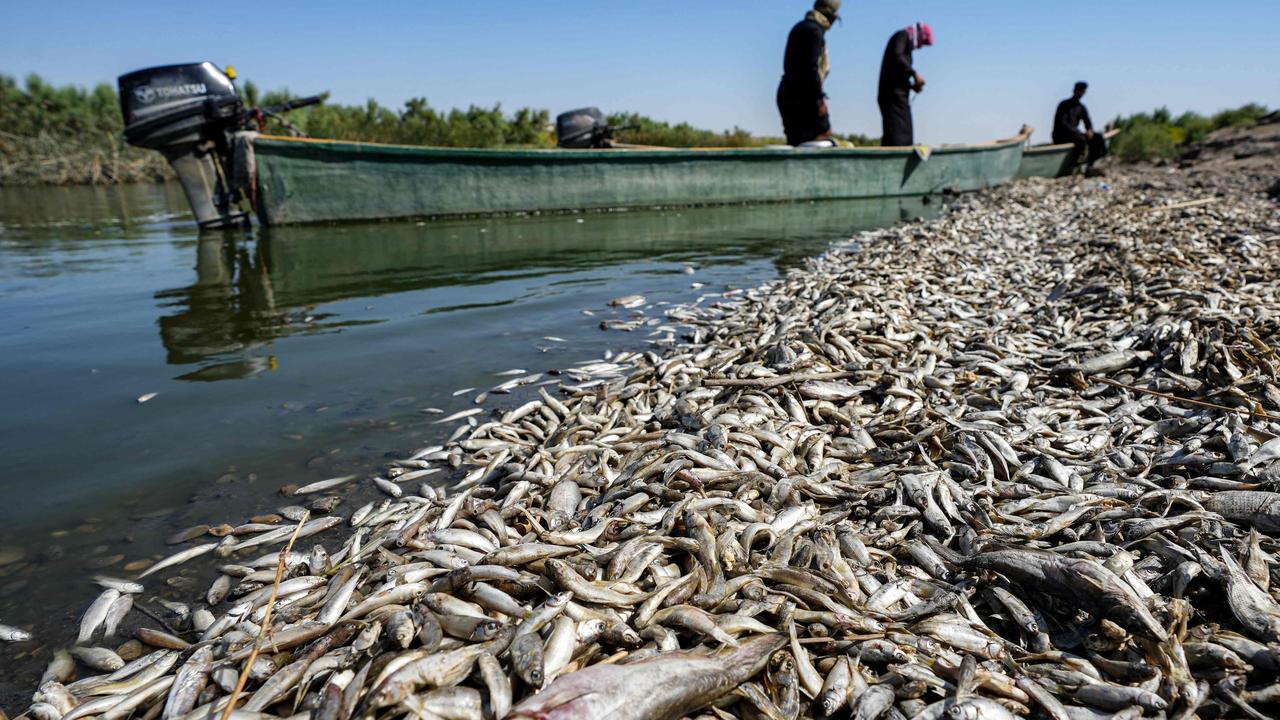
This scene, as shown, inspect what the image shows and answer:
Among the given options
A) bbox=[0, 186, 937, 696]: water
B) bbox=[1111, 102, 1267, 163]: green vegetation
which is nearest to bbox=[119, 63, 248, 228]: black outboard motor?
bbox=[0, 186, 937, 696]: water

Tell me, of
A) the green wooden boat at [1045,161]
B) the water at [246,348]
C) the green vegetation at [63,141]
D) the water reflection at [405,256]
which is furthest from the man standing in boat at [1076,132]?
the green vegetation at [63,141]

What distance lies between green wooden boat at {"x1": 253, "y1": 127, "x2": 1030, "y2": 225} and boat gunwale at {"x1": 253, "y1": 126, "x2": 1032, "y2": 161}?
0.03m

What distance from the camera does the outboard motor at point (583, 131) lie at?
51.2 ft

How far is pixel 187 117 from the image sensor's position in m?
10.0

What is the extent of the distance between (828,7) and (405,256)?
951 centimetres

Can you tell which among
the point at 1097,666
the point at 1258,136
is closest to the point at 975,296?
the point at 1097,666

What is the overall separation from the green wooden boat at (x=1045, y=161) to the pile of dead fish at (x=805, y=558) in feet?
59.1

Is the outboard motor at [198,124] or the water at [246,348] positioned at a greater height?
the outboard motor at [198,124]

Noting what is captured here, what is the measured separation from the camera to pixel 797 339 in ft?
15.7

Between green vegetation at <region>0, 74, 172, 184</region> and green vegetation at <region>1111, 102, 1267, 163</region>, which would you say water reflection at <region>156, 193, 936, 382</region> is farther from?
green vegetation at <region>0, 74, 172, 184</region>

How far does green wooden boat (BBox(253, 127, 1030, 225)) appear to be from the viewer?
11.5 metres

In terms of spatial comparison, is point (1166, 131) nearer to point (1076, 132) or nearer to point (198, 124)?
point (1076, 132)

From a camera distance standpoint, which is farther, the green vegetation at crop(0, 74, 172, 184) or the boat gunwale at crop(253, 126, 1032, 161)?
the green vegetation at crop(0, 74, 172, 184)

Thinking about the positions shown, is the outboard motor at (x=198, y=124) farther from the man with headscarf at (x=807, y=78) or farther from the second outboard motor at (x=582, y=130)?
the man with headscarf at (x=807, y=78)
